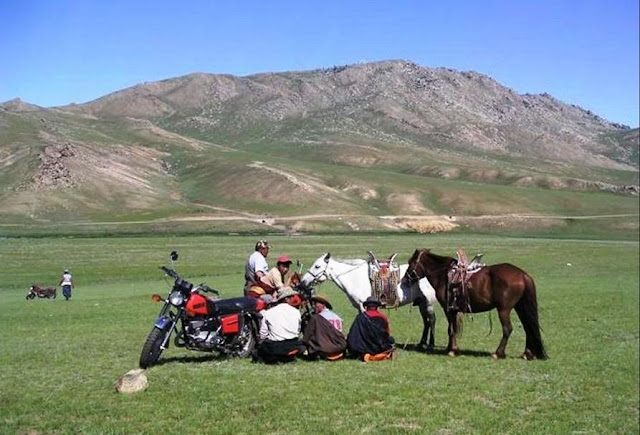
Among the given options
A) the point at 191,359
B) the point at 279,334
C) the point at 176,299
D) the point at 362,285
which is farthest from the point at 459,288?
the point at 176,299

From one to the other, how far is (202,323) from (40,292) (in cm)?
1591

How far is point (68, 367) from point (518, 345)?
36.9ft

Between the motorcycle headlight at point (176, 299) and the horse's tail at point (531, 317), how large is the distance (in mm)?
7835

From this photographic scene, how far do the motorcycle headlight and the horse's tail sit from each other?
783 centimetres

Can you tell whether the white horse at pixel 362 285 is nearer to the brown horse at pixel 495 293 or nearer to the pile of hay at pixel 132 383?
the brown horse at pixel 495 293

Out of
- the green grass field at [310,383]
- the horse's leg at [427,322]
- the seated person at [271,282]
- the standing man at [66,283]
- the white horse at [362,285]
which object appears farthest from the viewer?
the standing man at [66,283]

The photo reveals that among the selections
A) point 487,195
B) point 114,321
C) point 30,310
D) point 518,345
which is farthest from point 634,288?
point 487,195

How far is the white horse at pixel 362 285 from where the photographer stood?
16375 mm

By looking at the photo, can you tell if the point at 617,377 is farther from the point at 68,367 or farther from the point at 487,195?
the point at 487,195

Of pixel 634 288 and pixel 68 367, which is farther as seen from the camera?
pixel 634 288

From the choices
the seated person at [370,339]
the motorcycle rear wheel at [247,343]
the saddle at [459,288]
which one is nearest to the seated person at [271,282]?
the motorcycle rear wheel at [247,343]

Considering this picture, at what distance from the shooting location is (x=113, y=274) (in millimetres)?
36344

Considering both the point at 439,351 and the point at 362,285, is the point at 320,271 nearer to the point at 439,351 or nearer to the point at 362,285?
the point at 362,285

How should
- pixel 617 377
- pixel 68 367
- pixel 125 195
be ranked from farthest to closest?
pixel 125 195, pixel 617 377, pixel 68 367
